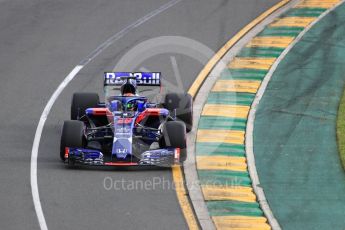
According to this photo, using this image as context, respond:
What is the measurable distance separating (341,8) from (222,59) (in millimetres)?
6200

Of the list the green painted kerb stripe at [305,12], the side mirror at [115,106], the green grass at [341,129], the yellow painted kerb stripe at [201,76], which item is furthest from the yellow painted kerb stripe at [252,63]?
the side mirror at [115,106]

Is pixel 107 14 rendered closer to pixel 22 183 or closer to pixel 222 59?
pixel 222 59

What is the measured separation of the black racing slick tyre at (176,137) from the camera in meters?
22.6

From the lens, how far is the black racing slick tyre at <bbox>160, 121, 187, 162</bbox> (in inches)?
888

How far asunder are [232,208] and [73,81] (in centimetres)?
947

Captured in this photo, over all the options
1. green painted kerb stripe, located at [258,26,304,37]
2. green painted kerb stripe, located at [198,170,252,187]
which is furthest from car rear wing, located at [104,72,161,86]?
green painted kerb stripe, located at [258,26,304,37]

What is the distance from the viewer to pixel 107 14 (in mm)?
34719

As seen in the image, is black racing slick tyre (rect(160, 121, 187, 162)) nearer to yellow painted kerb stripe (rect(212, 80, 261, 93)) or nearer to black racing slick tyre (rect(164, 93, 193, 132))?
black racing slick tyre (rect(164, 93, 193, 132))

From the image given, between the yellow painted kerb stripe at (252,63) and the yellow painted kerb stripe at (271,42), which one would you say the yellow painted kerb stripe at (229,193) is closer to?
the yellow painted kerb stripe at (252,63)

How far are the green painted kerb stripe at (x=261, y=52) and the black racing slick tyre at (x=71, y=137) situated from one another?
9.34 meters

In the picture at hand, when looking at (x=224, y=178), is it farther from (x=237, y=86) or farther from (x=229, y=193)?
(x=237, y=86)

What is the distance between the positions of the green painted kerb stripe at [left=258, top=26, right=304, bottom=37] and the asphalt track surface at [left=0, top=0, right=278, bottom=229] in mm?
996

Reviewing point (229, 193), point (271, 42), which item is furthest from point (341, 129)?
point (271, 42)

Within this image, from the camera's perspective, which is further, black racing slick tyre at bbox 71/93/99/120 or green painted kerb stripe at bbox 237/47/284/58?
green painted kerb stripe at bbox 237/47/284/58
